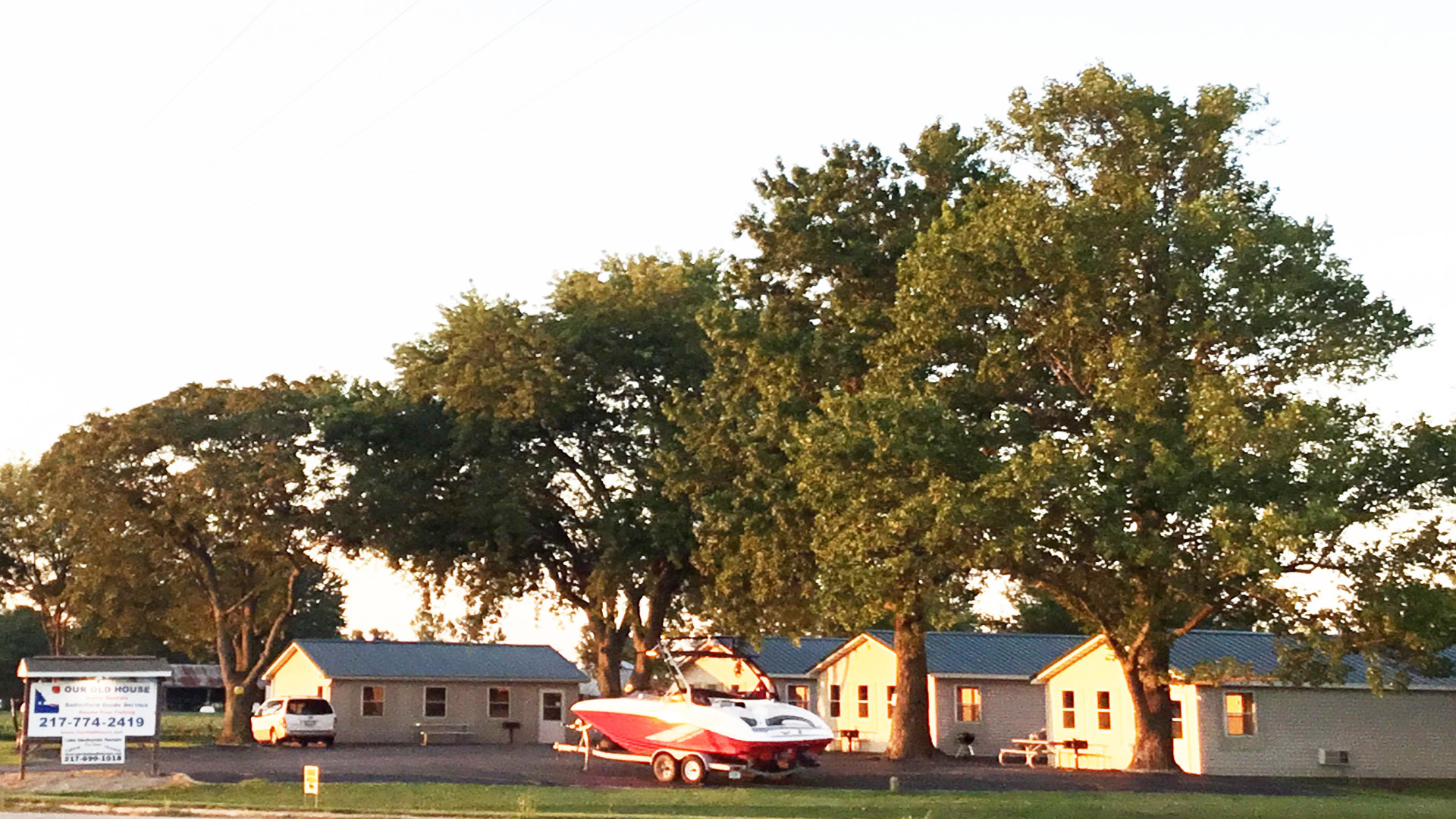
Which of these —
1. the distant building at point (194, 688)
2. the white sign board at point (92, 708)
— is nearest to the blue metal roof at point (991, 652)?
the white sign board at point (92, 708)

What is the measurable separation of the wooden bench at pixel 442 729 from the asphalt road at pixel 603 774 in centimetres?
1844

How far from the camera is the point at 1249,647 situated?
4772 centimetres

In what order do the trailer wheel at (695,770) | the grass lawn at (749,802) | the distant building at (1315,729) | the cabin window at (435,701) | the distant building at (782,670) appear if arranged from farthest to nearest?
the cabin window at (435,701) → the distant building at (782,670) → the distant building at (1315,729) → the trailer wheel at (695,770) → the grass lawn at (749,802)

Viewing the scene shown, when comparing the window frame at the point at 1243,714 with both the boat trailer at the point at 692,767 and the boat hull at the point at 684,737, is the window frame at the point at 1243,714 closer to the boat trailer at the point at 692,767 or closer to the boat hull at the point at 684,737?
the boat hull at the point at 684,737

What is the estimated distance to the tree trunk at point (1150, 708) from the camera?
3650 cm

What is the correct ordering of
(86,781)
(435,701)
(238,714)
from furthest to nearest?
1. (435,701)
2. (238,714)
3. (86,781)

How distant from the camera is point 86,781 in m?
30.6

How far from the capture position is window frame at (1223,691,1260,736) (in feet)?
139

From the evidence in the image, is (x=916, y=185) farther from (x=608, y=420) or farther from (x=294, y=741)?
(x=294, y=741)

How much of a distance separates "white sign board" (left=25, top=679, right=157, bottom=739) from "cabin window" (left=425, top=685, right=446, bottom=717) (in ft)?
109

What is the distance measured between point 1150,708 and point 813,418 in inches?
409

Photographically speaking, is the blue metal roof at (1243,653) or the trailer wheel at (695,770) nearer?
the trailer wheel at (695,770)

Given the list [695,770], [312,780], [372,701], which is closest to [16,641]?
[372,701]

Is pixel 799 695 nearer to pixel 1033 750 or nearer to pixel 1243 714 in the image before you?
pixel 1033 750
